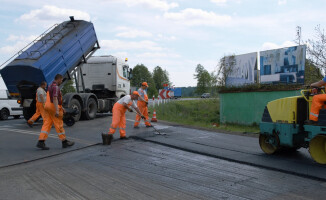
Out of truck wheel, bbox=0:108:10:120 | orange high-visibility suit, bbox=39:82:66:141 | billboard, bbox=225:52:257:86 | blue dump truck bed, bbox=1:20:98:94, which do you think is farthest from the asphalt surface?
truck wheel, bbox=0:108:10:120

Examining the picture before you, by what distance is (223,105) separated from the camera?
15.3 m

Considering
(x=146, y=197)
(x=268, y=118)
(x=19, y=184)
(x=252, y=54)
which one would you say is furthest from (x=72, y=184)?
(x=252, y=54)

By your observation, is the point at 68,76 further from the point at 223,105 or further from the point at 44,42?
the point at 223,105

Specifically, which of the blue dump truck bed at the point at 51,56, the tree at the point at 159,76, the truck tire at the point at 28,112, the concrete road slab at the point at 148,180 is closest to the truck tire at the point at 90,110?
the blue dump truck bed at the point at 51,56

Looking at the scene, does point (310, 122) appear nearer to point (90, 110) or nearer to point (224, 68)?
point (224, 68)

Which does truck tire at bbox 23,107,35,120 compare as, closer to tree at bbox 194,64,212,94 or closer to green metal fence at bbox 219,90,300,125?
green metal fence at bbox 219,90,300,125

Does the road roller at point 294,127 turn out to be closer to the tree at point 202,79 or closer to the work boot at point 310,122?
the work boot at point 310,122

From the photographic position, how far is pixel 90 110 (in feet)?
50.7

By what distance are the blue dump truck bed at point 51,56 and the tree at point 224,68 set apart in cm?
691

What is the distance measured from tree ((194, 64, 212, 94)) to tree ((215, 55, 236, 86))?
44.9 meters

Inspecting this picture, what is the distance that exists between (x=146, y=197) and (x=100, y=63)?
1374 cm

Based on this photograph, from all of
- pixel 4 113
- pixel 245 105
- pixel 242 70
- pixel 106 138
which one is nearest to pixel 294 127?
pixel 106 138

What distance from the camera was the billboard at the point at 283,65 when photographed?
13523 mm

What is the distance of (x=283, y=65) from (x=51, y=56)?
9.74 m
